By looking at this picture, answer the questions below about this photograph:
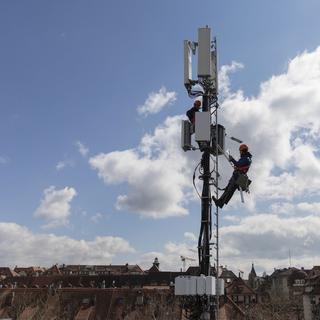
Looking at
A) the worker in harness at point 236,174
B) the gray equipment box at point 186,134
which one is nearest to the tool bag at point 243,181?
the worker in harness at point 236,174

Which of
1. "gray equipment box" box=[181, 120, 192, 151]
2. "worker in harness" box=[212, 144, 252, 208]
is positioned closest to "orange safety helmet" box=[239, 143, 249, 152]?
"worker in harness" box=[212, 144, 252, 208]

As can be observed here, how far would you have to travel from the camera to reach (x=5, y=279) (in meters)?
130

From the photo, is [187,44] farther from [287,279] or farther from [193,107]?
[287,279]

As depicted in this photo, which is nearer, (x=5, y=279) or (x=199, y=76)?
(x=199, y=76)

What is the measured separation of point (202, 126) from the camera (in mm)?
16344

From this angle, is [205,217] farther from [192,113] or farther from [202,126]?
[192,113]

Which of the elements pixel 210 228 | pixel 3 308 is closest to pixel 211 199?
pixel 210 228

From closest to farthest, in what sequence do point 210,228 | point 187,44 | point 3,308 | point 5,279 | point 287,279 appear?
point 210,228
point 187,44
point 3,308
point 5,279
point 287,279

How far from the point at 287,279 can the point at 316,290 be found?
63358 millimetres

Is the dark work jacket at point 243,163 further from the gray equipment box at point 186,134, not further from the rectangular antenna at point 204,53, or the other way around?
the rectangular antenna at point 204,53

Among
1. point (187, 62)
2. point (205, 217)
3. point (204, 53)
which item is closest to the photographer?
point (205, 217)

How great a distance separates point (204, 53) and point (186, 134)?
2504 mm

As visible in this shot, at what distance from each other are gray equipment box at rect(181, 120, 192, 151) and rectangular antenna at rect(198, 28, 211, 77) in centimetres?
153

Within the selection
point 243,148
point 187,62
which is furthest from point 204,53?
point 243,148
